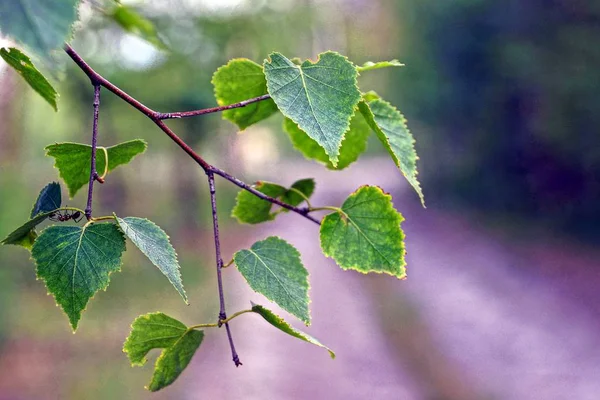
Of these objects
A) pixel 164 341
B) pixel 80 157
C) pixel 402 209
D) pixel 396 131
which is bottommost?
pixel 164 341

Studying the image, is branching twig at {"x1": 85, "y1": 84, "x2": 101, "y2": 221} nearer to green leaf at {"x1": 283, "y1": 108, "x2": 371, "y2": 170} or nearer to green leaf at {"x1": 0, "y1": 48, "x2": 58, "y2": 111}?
green leaf at {"x1": 0, "y1": 48, "x2": 58, "y2": 111}

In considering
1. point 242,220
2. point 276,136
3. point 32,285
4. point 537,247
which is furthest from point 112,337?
point 276,136

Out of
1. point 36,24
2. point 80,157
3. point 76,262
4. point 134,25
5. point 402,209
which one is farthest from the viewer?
point 402,209

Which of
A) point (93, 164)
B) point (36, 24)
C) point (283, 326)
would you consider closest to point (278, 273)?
point (283, 326)

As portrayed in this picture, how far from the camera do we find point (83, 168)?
0.51m

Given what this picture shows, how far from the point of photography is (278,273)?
450 millimetres

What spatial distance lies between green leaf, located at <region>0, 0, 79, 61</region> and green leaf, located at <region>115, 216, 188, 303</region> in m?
0.15

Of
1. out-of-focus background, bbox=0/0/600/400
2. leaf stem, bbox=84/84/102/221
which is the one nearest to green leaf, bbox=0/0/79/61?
leaf stem, bbox=84/84/102/221

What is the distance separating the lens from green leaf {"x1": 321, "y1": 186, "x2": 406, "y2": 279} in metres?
0.46

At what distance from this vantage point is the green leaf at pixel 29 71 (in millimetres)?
443

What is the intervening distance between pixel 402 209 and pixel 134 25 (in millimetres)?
6844

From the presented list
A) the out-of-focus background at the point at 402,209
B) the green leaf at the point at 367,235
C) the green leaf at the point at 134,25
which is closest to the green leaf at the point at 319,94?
the green leaf at the point at 367,235

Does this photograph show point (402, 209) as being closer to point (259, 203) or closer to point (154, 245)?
point (259, 203)

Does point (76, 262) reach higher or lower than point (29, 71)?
lower
